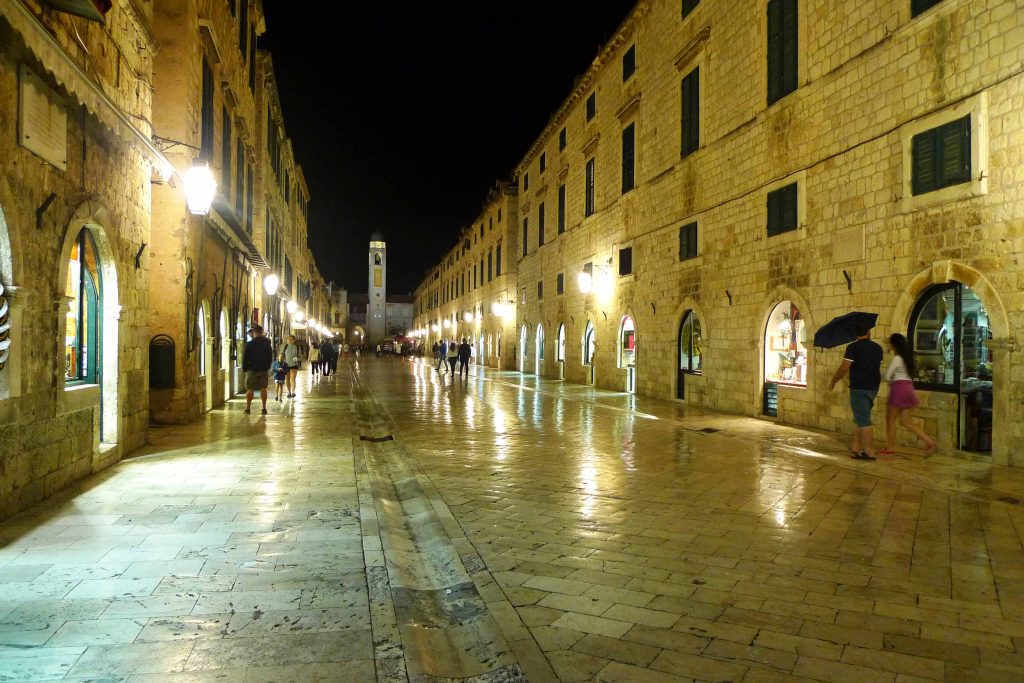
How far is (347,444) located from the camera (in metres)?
9.66

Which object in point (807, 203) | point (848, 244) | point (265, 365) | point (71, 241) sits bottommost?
point (265, 365)

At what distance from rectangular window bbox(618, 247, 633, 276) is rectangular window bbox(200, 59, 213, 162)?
37.0 ft

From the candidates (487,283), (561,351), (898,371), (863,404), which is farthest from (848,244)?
(487,283)

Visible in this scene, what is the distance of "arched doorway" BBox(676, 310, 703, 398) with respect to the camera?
51.5ft

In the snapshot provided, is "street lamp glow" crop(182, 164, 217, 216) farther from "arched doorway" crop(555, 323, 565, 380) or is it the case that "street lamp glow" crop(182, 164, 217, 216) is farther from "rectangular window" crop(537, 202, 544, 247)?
"rectangular window" crop(537, 202, 544, 247)

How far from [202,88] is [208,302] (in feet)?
13.3

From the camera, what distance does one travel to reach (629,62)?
19.6 metres

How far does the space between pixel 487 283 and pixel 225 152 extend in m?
26.7

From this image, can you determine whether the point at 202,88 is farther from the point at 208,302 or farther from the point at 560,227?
the point at 560,227

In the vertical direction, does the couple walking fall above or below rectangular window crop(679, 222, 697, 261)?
below

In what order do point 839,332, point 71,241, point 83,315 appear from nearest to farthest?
point 71,241
point 83,315
point 839,332

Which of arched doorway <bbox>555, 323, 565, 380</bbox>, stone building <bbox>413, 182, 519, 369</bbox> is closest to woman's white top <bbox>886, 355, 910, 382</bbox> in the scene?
arched doorway <bbox>555, 323, 565, 380</bbox>

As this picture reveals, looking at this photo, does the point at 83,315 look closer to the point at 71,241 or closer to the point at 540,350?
the point at 71,241

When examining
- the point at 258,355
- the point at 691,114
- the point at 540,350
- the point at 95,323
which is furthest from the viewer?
the point at 540,350
